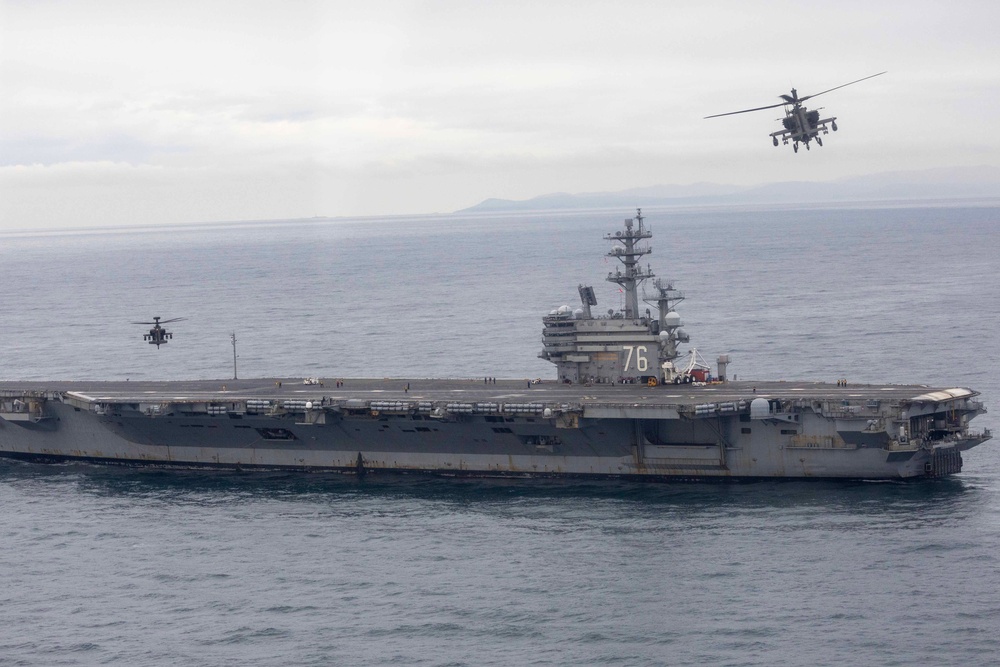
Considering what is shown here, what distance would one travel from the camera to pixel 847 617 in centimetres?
2484

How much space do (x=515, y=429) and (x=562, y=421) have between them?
6.41 ft

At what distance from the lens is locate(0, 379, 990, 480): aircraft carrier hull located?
3472cm

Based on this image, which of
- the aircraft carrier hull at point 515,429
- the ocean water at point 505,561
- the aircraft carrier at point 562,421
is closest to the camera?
the ocean water at point 505,561

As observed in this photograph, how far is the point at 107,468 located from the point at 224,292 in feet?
208

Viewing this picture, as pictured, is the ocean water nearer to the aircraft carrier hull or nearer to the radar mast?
the aircraft carrier hull

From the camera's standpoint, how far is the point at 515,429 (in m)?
36.8

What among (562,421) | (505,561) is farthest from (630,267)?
(505,561)

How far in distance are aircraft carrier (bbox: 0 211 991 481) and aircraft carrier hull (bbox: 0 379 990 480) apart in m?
0.05

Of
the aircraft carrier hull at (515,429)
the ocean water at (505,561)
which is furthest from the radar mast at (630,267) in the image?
the ocean water at (505,561)

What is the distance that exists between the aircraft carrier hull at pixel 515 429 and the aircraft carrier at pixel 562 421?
5 centimetres

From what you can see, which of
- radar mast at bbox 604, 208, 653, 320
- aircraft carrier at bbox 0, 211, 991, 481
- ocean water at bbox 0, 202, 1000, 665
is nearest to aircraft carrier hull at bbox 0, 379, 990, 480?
aircraft carrier at bbox 0, 211, 991, 481

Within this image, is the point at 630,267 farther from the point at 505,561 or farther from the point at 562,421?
the point at 505,561

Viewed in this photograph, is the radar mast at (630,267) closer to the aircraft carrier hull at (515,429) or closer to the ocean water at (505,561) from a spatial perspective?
the aircraft carrier hull at (515,429)

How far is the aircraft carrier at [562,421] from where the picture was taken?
34.8m
